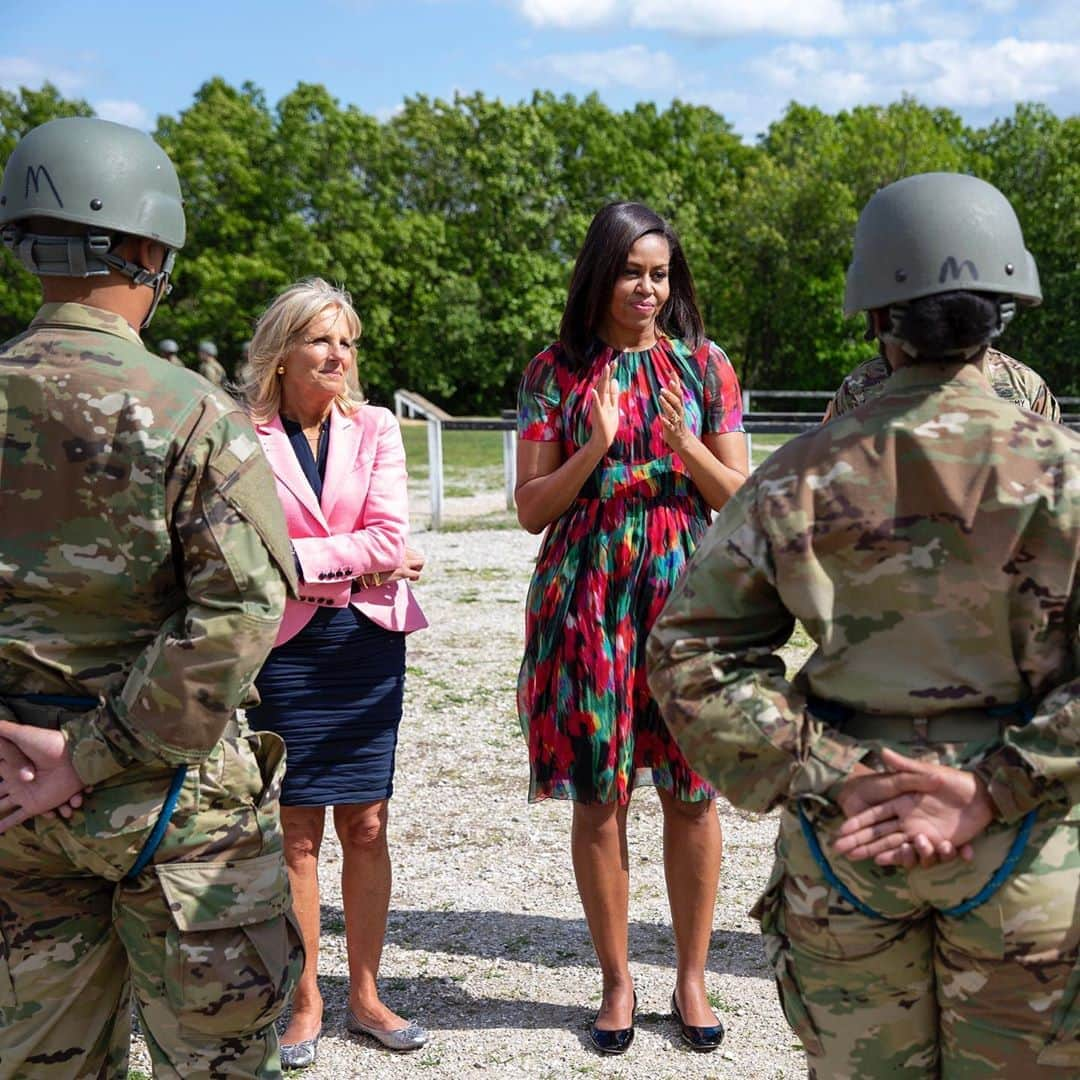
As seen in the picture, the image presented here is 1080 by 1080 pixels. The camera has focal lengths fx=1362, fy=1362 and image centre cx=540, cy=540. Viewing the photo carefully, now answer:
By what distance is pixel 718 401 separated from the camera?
413 centimetres

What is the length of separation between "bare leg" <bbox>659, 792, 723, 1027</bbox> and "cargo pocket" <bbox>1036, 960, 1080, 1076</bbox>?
186 centimetres

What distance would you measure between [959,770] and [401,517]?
7.39 ft

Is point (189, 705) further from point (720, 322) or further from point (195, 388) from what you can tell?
point (720, 322)

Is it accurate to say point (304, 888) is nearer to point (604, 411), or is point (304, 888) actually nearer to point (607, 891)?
point (607, 891)

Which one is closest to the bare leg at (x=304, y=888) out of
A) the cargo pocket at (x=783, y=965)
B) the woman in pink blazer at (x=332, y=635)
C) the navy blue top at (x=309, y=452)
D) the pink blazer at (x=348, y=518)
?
the woman in pink blazer at (x=332, y=635)

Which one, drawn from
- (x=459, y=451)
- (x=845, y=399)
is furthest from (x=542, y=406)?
(x=459, y=451)

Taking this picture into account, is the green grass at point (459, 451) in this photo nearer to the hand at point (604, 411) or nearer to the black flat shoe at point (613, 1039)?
the hand at point (604, 411)

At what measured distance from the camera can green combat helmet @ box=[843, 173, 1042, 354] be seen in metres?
2.30

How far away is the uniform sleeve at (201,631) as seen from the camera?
2551 mm

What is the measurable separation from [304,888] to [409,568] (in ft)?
3.35

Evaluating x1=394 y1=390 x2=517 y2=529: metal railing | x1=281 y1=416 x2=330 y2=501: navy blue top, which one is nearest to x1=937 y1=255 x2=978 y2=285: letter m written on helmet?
x1=281 y1=416 x2=330 y2=501: navy blue top

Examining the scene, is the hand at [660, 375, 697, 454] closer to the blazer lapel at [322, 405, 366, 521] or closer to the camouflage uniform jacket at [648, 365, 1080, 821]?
the blazer lapel at [322, 405, 366, 521]

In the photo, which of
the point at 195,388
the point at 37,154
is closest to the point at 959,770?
the point at 195,388

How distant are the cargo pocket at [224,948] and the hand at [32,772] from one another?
0.25 meters
